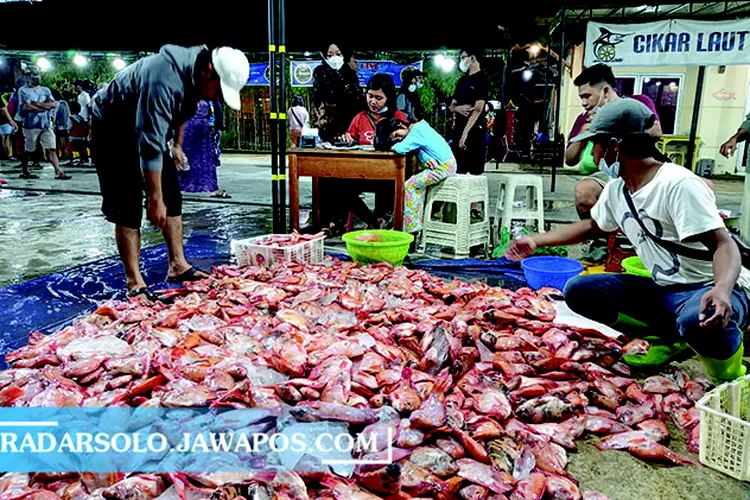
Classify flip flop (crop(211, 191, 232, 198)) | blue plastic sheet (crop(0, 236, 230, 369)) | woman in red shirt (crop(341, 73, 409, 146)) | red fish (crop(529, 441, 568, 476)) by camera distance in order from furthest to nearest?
flip flop (crop(211, 191, 232, 198)) < woman in red shirt (crop(341, 73, 409, 146)) < blue plastic sheet (crop(0, 236, 230, 369)) < red fish (crop(529, 441, 568, 476))

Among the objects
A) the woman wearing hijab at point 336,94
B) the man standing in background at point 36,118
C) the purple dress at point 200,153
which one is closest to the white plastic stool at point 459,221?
the woman wearing hijab at point 336,94

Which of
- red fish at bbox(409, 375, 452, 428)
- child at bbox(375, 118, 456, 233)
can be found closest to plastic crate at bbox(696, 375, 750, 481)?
red fish at bbox(409, 375, 452, 428)

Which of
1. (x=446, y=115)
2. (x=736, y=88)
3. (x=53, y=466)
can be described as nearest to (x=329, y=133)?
(x=53, y=466)

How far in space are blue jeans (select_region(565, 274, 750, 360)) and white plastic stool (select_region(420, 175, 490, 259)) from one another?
7.35 feet

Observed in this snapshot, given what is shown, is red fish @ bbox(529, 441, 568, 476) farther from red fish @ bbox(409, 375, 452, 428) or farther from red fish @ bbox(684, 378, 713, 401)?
red fish @ bbox(684, 378, 713, 401)

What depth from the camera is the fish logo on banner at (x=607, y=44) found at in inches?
325

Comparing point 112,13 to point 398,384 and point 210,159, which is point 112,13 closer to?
point 210,159

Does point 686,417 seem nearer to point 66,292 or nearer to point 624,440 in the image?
point 624,440

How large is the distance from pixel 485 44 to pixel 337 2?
13.6ft

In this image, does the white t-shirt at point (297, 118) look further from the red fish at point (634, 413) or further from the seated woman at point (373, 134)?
the red fish at point (634, 413)

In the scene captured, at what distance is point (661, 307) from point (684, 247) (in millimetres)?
372

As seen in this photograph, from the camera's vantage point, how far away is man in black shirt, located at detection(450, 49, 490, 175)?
659 cm

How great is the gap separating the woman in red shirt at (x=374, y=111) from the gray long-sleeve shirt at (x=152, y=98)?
99.2 inches

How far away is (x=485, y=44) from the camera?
12.1 metres
